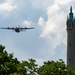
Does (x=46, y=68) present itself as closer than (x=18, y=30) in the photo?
Yes

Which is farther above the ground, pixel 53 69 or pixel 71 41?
pixel 71 41

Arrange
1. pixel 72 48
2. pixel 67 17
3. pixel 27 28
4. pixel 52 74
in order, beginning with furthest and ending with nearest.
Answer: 1. pixel 67 17
2. pixel 72 48
3. pixel 27 28
4. pixel 52 74

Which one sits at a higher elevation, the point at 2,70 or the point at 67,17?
the point at 67,17

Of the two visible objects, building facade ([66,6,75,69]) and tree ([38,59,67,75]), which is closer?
tree ([38,59,67,75])

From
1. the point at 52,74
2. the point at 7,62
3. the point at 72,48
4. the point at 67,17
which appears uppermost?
the point at 67,17

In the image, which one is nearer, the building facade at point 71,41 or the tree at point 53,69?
the tree at point 53,69

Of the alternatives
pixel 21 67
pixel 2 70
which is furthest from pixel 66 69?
pixel 2 70

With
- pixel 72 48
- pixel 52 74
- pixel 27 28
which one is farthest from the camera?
pixel 72 48

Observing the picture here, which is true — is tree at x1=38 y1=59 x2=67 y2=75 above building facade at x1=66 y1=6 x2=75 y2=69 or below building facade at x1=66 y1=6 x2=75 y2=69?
below

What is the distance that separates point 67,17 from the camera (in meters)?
140

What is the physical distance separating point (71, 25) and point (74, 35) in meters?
→ 4.19

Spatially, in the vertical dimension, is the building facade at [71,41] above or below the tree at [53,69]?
above

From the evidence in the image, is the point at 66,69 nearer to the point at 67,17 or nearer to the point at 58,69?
the point at 58,69

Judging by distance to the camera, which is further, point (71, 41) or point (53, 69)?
point (71, 41)
